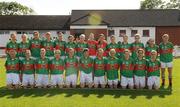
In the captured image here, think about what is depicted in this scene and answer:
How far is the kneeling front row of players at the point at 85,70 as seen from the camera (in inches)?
543

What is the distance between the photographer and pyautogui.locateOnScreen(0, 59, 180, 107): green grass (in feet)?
37.6

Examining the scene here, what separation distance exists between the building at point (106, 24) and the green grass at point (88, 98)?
119 feet

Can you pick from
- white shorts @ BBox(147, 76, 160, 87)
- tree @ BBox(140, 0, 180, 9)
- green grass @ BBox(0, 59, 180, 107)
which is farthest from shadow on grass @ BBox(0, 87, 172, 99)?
tree @ BBox(140, 0, 180, 9)

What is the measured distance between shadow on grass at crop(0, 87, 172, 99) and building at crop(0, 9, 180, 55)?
35996 mm

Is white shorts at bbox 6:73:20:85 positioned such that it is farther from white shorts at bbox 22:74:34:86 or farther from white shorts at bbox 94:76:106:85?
white shorts at bbox 94:76:106:85

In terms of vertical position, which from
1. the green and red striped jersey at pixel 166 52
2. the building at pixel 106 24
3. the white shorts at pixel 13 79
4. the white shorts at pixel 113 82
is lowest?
the white shorts at pixel 113 82

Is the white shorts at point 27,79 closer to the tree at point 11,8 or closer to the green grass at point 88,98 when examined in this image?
the green grass at point 88,98

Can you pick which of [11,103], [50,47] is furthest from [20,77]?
[11,103]

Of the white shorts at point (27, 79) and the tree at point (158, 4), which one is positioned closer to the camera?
the white shorts at point (27, 79)

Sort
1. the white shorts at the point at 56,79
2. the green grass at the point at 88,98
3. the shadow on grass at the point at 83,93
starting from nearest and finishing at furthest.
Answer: the green grass at the point at 88,98
the shadow on grass at the point at 83,93
the white shorts at the point at 56,79

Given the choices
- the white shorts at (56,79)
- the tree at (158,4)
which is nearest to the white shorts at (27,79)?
the white shorts at (56,79)

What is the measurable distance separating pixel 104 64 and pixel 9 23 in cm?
4547

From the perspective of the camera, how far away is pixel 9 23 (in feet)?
189

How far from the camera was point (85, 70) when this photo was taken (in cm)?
A: 1406
